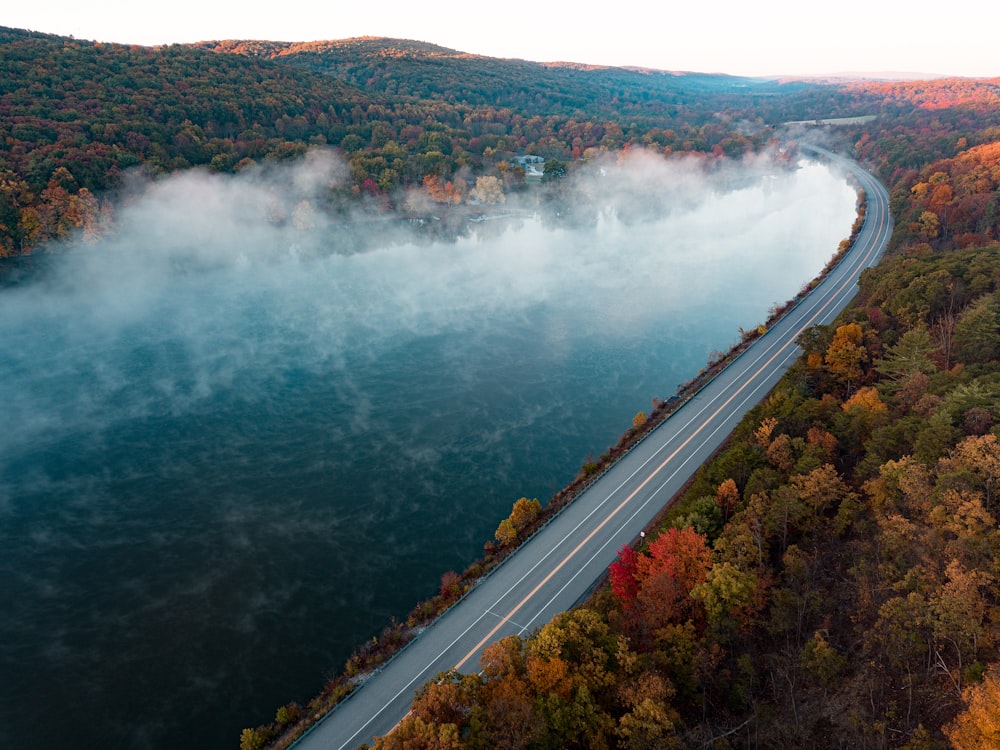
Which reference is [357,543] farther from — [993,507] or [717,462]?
[993,507]

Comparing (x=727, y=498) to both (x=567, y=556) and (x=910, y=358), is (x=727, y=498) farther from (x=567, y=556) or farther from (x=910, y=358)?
(x=910, y=358)

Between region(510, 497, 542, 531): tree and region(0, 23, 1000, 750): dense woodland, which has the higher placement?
region(0, 23, 1000, 750): dense woodland

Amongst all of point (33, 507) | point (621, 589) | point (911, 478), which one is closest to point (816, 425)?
point (911, 478)

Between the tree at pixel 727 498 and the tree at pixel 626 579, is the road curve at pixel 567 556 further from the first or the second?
the tree at pixel 727 498

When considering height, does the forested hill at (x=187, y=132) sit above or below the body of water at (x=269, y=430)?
above

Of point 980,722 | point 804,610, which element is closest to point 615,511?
point 804,610

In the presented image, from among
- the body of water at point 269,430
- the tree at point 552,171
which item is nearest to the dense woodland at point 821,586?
the body of water at point 269,430

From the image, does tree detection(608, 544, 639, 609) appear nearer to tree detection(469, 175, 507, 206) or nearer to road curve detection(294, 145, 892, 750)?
road curve detection(294, 145, 892, 750)

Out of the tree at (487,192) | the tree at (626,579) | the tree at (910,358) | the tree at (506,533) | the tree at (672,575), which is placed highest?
the tree at (910,358)

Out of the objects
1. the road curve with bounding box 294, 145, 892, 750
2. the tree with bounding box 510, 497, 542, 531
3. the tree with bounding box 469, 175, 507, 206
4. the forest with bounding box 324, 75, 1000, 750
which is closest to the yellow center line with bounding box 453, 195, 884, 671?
the road curve with bounding box 294, 145, 892, 750
